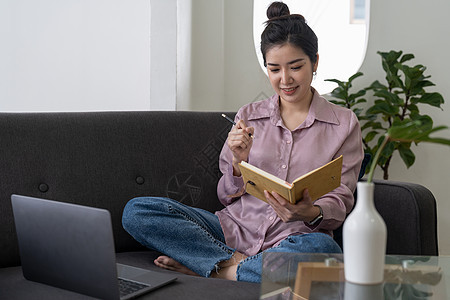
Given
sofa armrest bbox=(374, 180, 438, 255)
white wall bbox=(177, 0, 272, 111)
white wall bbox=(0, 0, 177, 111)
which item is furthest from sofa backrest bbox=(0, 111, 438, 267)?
white wall bbox=(0, 0, 177, 111)

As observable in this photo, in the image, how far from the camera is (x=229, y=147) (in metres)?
2.00

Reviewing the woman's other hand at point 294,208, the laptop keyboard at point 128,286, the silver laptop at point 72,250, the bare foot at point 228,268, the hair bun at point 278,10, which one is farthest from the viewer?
the hair bun at point 278,10

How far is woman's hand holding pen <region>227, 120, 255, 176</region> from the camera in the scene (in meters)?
1.94

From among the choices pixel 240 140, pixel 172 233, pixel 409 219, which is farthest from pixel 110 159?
A: pixel 409 219

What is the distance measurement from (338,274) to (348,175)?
0.66 m

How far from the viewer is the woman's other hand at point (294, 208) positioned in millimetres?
1725

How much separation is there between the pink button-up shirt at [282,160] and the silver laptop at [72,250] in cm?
44

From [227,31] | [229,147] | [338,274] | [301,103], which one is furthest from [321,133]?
[227,31]

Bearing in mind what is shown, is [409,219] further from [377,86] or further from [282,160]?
[377,86]

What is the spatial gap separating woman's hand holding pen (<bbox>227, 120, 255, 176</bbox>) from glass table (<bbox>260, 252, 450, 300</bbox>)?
481mm

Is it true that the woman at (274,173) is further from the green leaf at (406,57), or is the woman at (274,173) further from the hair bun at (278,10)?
the green leaf at (406,57)

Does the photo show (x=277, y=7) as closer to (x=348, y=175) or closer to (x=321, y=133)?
(x=321, y=133)

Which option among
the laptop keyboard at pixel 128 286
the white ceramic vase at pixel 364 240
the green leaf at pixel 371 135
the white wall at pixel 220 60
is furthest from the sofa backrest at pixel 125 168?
the green leaf at pixel 371 135

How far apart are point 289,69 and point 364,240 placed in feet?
3.10
